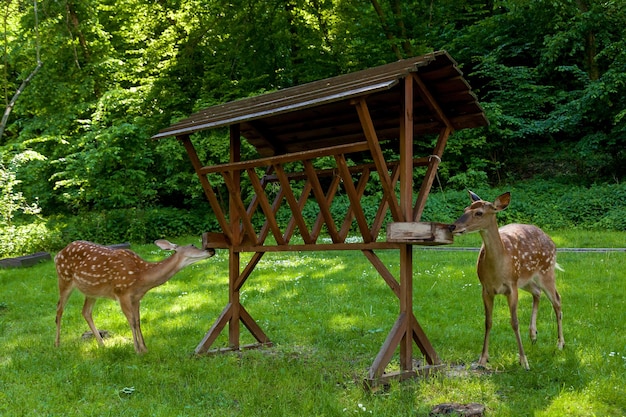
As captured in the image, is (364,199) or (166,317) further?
(364,199)

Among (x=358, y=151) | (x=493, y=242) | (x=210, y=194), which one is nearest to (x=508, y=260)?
(x=493, y=242)

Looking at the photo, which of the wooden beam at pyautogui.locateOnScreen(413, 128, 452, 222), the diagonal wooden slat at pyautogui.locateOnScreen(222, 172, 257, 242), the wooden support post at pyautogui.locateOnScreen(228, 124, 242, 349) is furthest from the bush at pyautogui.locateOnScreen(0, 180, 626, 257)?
the wooden beam at pyautogui.locateOnScreen(413, 128, 452, 222)

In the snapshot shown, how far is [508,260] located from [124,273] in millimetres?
3999

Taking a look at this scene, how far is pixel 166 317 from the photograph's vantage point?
809 centimetres

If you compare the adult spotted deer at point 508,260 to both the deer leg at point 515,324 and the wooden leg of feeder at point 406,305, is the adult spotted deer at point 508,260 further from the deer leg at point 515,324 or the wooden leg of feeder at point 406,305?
the wooden leg of feeder at point 406,305

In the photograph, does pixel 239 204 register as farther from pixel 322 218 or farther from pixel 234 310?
pixel 234 310

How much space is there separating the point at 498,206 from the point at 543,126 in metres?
14.5

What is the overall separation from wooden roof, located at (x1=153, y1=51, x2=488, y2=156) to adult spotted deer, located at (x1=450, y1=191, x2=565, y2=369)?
3.09ft

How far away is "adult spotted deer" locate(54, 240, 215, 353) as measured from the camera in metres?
6.48

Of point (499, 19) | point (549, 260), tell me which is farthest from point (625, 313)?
point (499, 19)

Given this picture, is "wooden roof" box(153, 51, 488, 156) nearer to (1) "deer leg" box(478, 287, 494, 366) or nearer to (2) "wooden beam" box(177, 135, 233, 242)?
(2) "wooden beam" box(177, 135, 233, 242)

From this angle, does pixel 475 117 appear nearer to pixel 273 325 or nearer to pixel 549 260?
pixel 549 260

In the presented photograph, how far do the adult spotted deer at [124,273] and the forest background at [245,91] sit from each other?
8.77m

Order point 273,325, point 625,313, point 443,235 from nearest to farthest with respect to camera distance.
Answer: point 443,235 < point 625,313 < point 273,325
